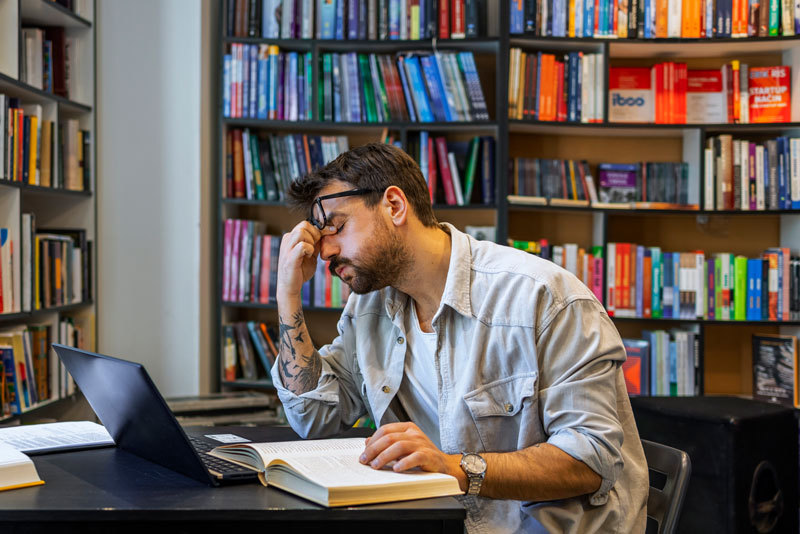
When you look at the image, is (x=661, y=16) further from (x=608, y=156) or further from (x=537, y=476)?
(x=537, y=476)

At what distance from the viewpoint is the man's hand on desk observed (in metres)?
1.05

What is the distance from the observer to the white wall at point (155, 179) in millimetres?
3324

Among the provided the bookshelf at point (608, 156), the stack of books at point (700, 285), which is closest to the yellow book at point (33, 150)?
the bookshelf at point (608, 156)

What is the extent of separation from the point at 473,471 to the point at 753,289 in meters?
2.61

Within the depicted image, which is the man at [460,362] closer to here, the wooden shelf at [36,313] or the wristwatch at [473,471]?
the wristwatch at [473,471]

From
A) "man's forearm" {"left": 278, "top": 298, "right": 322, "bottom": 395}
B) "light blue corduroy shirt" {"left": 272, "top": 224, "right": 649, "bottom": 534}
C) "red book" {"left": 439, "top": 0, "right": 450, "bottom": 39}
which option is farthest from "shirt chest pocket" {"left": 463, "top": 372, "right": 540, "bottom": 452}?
"red book" {"left": 439, "top": 0, "right": 450, "bottom": 39}

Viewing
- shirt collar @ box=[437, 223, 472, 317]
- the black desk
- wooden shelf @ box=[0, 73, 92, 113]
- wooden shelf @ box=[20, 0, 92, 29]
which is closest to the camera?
the black desk

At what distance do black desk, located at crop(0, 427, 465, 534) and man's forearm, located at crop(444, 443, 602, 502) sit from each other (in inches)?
8.1

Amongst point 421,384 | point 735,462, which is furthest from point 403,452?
point 735,462

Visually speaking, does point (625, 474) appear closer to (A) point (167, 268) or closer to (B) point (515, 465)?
(B) point (515, 465)

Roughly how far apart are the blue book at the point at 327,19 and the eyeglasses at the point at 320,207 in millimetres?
1997

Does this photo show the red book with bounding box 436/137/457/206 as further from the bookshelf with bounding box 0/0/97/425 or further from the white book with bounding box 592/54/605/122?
the bookshelf with bounding box 0/0/97/425

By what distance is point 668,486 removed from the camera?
1.33m

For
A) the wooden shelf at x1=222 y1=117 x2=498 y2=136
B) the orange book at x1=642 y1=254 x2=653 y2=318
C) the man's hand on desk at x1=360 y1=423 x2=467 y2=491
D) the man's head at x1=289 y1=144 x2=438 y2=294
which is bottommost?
the man's hand on desk at x1=360 y1=423 x2=467 y2=491
